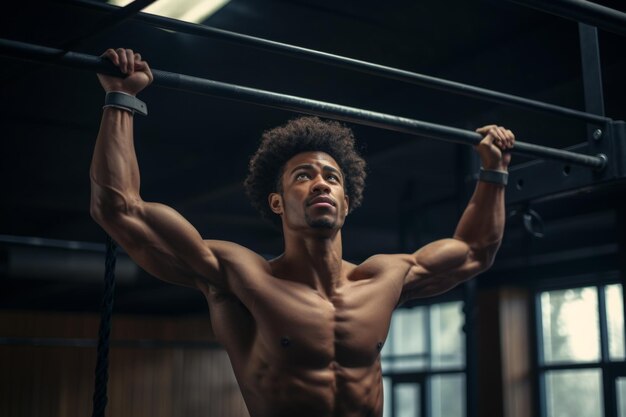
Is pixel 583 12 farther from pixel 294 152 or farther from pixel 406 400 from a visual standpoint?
pixel 406 400

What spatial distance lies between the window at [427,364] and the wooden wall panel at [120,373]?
1.93m

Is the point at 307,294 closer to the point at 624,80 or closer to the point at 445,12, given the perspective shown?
the point at 445,12

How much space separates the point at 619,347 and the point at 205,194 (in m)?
3.71

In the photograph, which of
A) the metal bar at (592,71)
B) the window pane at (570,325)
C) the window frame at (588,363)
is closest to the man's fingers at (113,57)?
the metal bar at (592,71)

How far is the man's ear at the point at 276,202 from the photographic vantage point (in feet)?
5.76

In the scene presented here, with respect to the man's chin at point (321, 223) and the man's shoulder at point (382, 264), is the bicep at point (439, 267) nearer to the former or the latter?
the man's shoulder at point (382, 264)

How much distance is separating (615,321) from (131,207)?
20.0 feet

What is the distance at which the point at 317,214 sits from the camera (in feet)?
5.39

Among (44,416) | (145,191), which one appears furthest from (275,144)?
(44,416)

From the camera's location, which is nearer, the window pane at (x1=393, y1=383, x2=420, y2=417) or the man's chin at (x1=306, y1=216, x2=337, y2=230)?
the man's chin at (x1=306, y1=216, x2=337, y2=230)

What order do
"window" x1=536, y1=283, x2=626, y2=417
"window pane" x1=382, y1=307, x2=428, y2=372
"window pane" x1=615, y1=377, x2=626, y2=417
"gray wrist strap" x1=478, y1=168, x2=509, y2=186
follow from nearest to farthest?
"gray wrist strap" x1=478, y1=168, x2=509, y2=186, "window pane" x1=615, y1=377, x2=626, y2=417, "window" x1=536, y1=283, x2=626, y2=417, "window pane" x1=382, y1=307, x2=428, y2=372

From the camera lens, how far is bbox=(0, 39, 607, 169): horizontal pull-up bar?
4.06ft

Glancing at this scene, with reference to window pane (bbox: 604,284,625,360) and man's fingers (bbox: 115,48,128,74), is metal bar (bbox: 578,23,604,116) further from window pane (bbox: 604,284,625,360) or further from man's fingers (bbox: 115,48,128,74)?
window pane (bbox: 604,284,625,360)

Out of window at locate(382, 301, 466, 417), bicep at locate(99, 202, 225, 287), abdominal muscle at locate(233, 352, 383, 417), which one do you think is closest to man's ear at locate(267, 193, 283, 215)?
bicep at locate(99, 202, 225, 287)
